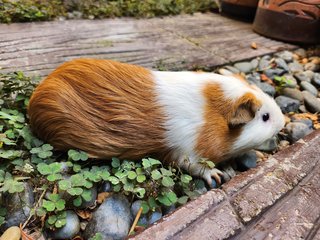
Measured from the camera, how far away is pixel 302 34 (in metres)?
3.91

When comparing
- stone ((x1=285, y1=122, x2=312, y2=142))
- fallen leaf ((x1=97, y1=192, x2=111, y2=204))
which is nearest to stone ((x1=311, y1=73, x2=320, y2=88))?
stone ((x1=285, y1=122, x2=312, y2=142))

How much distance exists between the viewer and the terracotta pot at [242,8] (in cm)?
470

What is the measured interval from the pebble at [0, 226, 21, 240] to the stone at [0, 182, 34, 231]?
0.04m

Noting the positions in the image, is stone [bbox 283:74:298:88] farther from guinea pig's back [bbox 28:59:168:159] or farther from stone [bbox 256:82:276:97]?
guinea pig's back [bbox 28:59:168:159]

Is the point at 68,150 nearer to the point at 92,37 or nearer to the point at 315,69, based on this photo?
the point at 92,37

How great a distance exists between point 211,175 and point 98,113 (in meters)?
0.72

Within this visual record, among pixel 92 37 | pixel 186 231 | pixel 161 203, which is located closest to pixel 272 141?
pixel 161 203

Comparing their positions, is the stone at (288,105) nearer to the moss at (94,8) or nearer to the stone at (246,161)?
the stone at (246,161)

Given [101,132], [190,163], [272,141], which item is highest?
[101,132]

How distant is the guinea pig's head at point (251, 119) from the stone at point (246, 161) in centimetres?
12

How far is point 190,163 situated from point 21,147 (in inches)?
36.4

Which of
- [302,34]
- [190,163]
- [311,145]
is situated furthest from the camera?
[302,34]

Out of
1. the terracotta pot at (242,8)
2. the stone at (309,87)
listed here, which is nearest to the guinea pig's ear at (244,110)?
the stone at (309,87)

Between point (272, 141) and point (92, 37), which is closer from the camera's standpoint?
Answer: point (272, 141)
